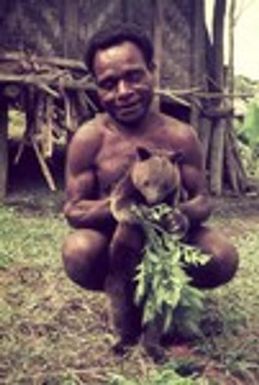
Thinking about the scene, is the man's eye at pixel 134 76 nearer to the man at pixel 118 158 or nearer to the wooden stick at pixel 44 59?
the man at pixel 118 158

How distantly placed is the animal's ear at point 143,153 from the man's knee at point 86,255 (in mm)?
559

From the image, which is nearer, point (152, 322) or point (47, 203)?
point (152, 322)

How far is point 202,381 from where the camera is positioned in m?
3.74

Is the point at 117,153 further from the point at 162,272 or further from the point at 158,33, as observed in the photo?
the point at 158,33

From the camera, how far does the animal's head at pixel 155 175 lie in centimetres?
386

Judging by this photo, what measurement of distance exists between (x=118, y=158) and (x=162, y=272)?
2.17ft

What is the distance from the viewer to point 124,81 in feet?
13.7

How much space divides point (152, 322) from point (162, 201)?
2.09 ft

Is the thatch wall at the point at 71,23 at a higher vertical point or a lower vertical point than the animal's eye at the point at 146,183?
higher

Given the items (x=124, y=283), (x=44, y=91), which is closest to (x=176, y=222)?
(x=124, y=283)

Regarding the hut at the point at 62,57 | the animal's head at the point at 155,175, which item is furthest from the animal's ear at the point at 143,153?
the hut at the point at 62,57

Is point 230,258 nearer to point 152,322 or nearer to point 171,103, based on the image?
point 152,322

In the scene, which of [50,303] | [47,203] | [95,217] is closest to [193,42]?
[47,203]

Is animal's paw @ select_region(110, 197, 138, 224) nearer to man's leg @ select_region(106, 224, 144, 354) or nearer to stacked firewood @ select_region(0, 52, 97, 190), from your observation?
man's leg @ select_region(106, 224, 144, 354)
